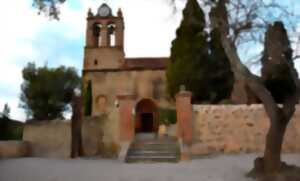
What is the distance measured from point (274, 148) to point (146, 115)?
22159 mm

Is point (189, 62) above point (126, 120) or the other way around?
above

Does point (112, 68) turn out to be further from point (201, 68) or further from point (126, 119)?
point (126, 119)

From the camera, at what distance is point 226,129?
50.9 ft

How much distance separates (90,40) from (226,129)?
93.0 ft

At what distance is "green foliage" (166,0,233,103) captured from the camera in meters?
25.8

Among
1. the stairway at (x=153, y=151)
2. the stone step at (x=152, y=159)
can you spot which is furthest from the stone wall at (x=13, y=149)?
the stone step at (x=152, y=159)

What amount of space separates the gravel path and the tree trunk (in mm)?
675

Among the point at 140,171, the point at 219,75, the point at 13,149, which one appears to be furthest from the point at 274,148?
the point at 219,75

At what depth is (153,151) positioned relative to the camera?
14938 mm

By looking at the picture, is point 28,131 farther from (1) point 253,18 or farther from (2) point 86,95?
(2) point 86,95

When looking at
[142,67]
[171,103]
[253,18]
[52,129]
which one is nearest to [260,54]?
[253,18]

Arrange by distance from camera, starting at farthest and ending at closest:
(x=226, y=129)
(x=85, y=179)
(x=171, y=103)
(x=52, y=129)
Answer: (x=171, y=103)
(x=52, y=129)
(x=226, y=129)
(x=85, y=179)

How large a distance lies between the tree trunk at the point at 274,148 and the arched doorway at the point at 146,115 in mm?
20472

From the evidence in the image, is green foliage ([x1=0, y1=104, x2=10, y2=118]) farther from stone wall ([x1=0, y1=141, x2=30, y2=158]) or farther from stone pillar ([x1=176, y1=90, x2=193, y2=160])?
stone pillar ([x1=176, y1=90, x2=193, y2=160])
